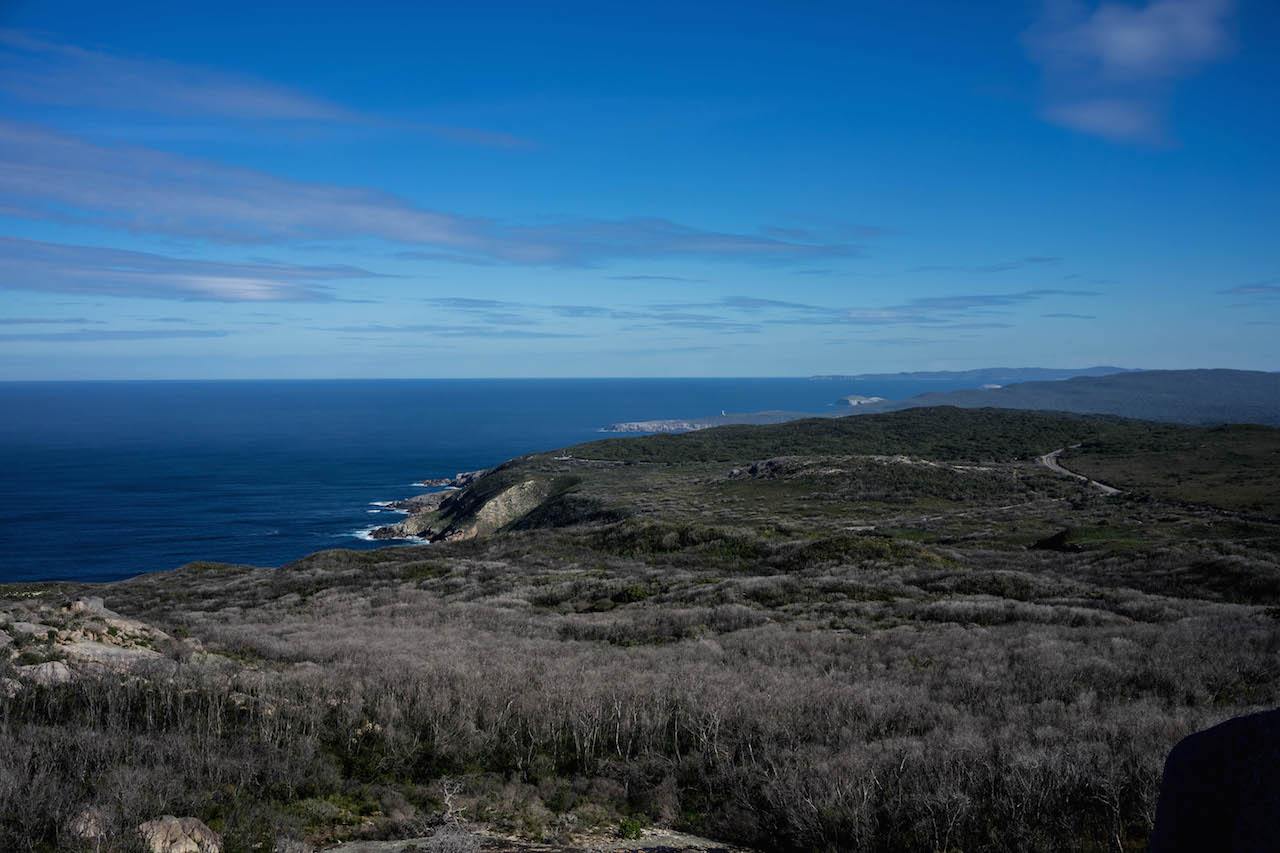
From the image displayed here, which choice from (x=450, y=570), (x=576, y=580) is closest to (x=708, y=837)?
(x=576, y=580)

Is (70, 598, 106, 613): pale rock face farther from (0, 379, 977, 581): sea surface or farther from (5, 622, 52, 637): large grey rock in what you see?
(0, 379, 977, 581): sea surface

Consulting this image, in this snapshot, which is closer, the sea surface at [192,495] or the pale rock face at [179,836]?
the pale rock face at [179,836]

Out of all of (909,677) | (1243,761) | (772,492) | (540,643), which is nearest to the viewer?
(1243,761)

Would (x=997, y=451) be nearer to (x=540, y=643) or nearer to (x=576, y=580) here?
(x=576, y=580)

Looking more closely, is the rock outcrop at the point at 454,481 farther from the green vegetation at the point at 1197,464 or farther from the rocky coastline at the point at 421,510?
the green vegetation at the point at 1197,464

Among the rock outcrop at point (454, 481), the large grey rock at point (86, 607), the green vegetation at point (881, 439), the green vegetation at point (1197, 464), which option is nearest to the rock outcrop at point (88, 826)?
the large grey rock at point (86, 607)

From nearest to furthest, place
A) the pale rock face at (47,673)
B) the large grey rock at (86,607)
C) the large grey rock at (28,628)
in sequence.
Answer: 1. the pale rock face at (47,673)
2. the large grey rock at (28,628)
3. the large grey rock at (86,607)

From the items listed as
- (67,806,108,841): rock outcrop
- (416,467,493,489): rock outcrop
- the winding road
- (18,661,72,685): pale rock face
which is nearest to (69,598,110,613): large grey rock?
(18,661,72,685): pale rock face
